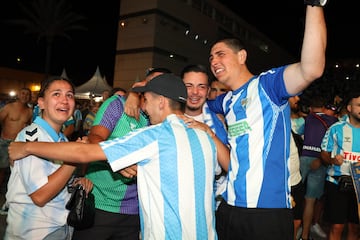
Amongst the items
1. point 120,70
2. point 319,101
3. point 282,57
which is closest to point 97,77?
point 120,70

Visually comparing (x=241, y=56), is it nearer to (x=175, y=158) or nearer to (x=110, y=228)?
(x=175, y=158)

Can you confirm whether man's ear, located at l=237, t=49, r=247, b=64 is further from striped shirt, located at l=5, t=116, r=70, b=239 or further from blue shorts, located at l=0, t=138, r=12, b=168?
blue shorts, located at l=0, t=138, r=12, b=168

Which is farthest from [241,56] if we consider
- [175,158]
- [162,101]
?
[175,158]

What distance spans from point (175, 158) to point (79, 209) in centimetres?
96

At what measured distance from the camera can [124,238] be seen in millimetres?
2809

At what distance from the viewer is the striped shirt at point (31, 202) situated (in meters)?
2.11

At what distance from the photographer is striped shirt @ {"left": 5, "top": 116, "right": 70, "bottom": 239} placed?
2111mm

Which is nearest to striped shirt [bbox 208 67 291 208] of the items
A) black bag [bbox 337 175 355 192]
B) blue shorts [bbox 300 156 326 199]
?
black bag [bbox 337 175 355 192]

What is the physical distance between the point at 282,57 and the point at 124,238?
6026cm

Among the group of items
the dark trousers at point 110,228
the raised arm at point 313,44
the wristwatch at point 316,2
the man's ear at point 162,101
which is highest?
the wristwatch at point 316,2

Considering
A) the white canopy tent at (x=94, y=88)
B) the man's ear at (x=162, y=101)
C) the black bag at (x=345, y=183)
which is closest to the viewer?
the man's ear at (x=162, y=101)

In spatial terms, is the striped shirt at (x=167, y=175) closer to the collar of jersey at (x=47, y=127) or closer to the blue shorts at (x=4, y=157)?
the collar of jersey at (x=47, y=127)

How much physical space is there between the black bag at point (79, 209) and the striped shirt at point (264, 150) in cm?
122

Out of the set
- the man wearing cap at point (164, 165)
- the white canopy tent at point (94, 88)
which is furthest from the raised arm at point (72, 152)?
the white canopy tent at point (94, 88)
